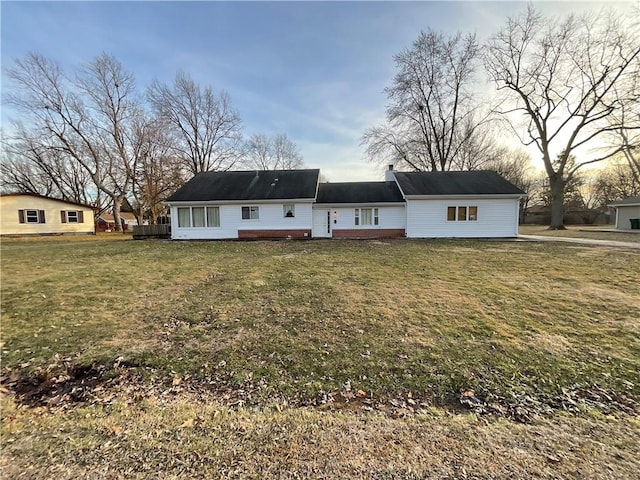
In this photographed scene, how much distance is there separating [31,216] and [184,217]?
1776cm

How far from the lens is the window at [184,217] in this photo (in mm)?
19406

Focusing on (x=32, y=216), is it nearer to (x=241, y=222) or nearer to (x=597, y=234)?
(x=241, y=222)

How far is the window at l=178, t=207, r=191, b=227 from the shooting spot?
19.4 m

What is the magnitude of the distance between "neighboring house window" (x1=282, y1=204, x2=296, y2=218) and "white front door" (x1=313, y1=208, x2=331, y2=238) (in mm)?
1491

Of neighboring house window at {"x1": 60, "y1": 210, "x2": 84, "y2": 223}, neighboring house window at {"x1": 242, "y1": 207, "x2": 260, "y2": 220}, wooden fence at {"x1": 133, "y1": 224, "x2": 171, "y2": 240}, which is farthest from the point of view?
neighboring house window at {"x1": 60, "y1": 210, "x2": 84, "y2": 223}

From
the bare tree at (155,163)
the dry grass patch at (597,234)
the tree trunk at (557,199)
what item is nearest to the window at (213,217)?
the bare tree at (155,163)

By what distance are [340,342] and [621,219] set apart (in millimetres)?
37181

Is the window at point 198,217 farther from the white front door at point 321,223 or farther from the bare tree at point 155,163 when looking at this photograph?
the bare tree at point 155,163

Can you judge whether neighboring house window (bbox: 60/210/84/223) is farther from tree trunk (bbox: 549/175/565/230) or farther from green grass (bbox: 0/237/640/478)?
tree trunk (bbox: 549/175/565/230)

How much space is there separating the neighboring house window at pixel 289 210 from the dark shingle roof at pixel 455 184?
24.6ft

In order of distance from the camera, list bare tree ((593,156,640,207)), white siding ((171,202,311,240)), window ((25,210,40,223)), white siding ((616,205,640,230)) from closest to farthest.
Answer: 1. white siding ((171,202,311,240))
2. window ((25,210,40,223))
3. white siding ((616,205,640,230))
4. bare tree ((593,156,640,207))

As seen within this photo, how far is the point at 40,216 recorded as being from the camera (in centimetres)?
2602

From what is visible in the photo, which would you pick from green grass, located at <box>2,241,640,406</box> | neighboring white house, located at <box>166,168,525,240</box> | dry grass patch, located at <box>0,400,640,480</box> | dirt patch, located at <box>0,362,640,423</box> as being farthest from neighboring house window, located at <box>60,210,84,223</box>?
dry grass patch, located at <box>0,400,640,480</box>

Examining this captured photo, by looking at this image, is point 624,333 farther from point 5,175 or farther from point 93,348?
point 5,175
